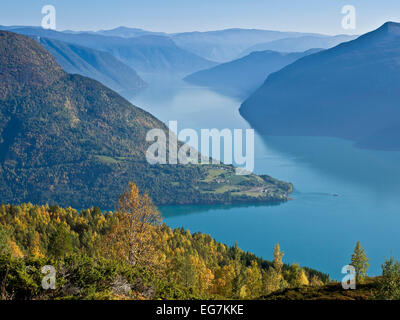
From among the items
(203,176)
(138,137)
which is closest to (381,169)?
(203,176)

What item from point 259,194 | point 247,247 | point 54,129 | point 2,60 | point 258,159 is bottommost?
point 247,247

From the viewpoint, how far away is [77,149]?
448ft

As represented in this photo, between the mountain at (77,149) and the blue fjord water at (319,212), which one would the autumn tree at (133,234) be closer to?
the blue fjord water at (319,212)

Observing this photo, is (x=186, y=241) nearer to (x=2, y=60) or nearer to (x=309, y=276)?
(x=309, y=276)

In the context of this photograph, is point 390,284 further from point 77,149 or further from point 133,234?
point 77,149

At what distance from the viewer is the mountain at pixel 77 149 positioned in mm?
112938

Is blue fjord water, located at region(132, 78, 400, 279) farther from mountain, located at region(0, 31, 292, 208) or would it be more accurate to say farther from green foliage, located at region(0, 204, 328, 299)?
green foliage, located at region(0, 204, 328, 299)

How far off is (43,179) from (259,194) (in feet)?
197

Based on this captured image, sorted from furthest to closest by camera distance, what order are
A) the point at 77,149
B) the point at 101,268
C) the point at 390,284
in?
the point at 77,149
the point at 390,284
the point at 101,268

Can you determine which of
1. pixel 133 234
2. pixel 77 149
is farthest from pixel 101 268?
pixel 77 149

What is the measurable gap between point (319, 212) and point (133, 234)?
242 ft

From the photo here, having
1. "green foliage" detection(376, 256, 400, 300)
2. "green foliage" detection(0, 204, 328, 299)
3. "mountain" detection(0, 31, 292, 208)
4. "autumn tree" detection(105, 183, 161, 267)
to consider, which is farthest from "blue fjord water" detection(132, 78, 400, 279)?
"autumn tree" detection(105, 183, 161, 267)

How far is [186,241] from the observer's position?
53.5m

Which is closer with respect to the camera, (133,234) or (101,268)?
(101,268)
